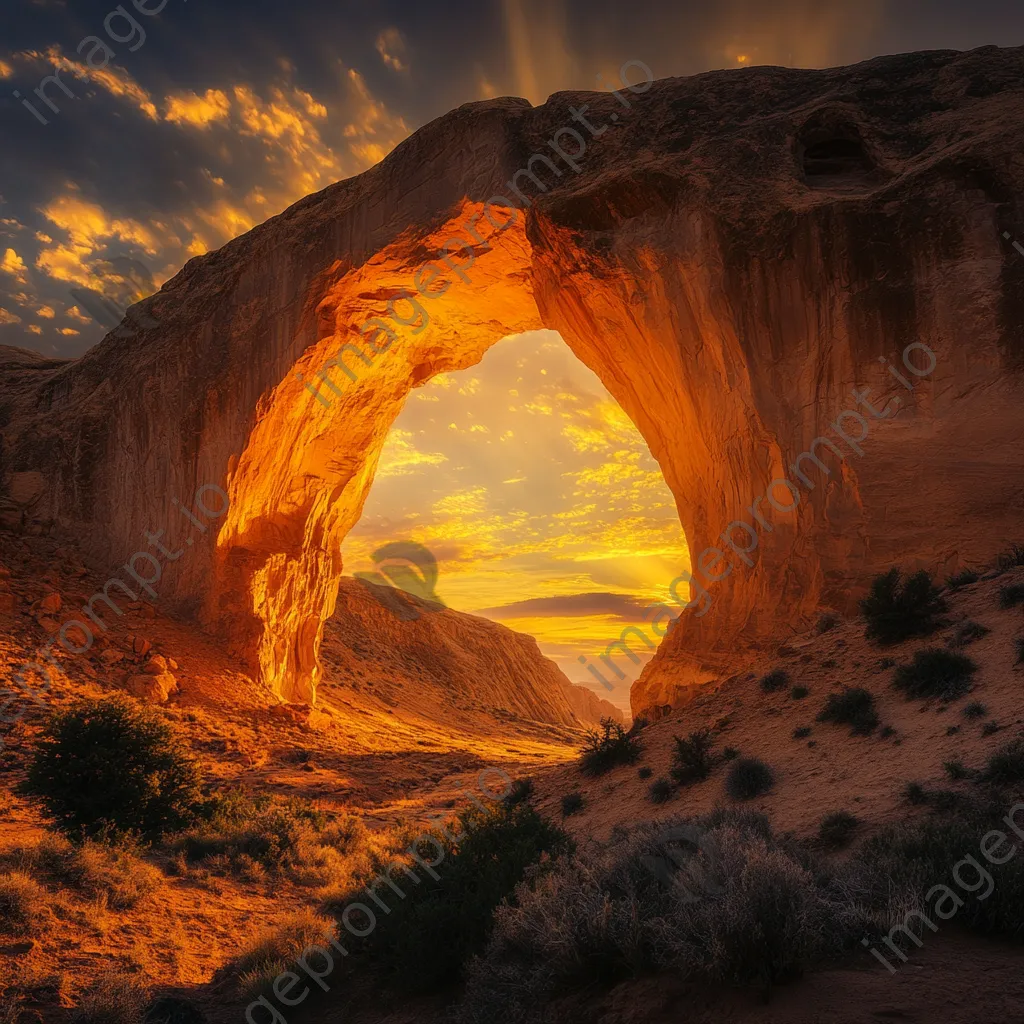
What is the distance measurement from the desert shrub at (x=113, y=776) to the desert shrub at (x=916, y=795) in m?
10.2

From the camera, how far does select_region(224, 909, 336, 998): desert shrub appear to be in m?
5.95

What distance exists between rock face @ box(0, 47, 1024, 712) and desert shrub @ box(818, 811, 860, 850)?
7.97m

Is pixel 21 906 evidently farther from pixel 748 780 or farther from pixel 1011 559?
pixel 1011 559

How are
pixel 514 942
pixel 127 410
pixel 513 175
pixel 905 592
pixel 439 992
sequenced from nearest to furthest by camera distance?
pixel 514 942, pixel 439 992, pixel 905 592, pixel 513 175, pixel 127 410

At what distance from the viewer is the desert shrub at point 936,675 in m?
9.75

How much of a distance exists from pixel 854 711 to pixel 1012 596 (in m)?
3.57

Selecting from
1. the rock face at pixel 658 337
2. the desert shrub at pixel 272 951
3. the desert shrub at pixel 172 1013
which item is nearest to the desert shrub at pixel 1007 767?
the desert shrub at pixel 272 951

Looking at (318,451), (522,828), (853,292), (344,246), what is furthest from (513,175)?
(522,828)

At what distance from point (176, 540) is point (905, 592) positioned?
21.9 m

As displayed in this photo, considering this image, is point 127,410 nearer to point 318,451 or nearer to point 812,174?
point 318,451

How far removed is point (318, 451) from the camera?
25625mm

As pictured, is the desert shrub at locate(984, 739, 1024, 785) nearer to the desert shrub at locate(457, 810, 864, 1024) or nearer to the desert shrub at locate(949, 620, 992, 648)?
the desert shrub at locate(457, 810, 864, 1024)

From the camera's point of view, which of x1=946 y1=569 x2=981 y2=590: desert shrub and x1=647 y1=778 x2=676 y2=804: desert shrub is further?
x1=946 y1=569 x2=981 y2=590: desert shrub

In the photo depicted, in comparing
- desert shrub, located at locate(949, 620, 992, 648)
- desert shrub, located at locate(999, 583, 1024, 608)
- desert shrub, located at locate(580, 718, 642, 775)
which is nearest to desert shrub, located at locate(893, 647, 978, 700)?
desert shrub, located at locate(949, 620, 992, 648)
